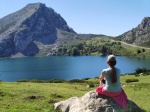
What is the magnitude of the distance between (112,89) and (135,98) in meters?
21.5

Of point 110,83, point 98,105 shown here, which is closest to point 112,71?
point 110,83

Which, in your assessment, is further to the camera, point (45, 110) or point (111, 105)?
point (45, 110)

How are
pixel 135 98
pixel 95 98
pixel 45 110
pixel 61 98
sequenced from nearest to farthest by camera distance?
1. pixel 95 98
2. pixel 45 110
3. pixel 61 98
4. pixel 135 98

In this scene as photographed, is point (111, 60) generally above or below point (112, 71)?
above

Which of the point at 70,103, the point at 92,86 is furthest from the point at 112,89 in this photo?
the point at 92,86

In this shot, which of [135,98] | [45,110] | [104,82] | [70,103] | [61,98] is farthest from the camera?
[135,98]

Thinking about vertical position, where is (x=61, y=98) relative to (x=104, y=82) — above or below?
below

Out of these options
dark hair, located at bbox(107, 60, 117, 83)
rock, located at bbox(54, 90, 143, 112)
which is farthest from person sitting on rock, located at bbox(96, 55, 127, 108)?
rock, located at bbox(54, 90, 143, 112)

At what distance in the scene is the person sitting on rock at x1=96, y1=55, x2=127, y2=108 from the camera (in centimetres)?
1842

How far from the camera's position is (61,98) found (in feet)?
119

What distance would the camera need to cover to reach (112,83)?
63.2 feet

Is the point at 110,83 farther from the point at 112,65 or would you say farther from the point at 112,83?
the point at 112,65

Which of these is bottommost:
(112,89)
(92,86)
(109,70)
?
(92,86)

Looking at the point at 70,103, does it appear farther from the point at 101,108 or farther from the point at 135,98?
the point at 135,98
